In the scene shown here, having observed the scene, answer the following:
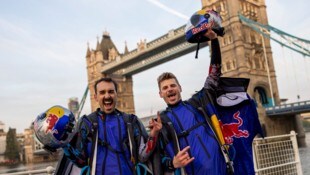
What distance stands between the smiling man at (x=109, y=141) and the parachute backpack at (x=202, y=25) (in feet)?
2.61

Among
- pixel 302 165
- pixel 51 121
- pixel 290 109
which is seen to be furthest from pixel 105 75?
pixel 51 121

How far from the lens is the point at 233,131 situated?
262 centimetres

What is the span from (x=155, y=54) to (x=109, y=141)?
40.9 metres

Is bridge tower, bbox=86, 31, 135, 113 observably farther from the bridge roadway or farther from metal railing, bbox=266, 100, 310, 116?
metal railing, bbox=266, 100, 310, 116

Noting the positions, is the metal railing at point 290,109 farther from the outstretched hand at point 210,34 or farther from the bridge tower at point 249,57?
the outstretched hand at point 210,34

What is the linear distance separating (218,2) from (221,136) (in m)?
33.8

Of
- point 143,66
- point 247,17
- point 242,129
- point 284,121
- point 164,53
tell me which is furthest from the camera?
point 143,66

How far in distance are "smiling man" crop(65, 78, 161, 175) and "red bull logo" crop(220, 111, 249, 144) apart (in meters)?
0.67

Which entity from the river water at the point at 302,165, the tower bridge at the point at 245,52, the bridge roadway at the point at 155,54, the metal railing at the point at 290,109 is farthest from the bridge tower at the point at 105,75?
the metal railing at the point at 290,109

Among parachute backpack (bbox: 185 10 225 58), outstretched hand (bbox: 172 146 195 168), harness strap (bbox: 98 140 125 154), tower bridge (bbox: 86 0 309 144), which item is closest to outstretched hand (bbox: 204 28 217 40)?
parachute backpack (bbox: 185 10 225 58)

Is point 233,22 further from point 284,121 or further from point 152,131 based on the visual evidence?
point 152,131

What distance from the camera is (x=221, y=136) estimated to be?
7.93ft

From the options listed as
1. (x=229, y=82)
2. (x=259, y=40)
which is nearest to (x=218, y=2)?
(x=259, y=40)

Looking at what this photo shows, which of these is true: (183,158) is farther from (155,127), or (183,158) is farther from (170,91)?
(170,91)
